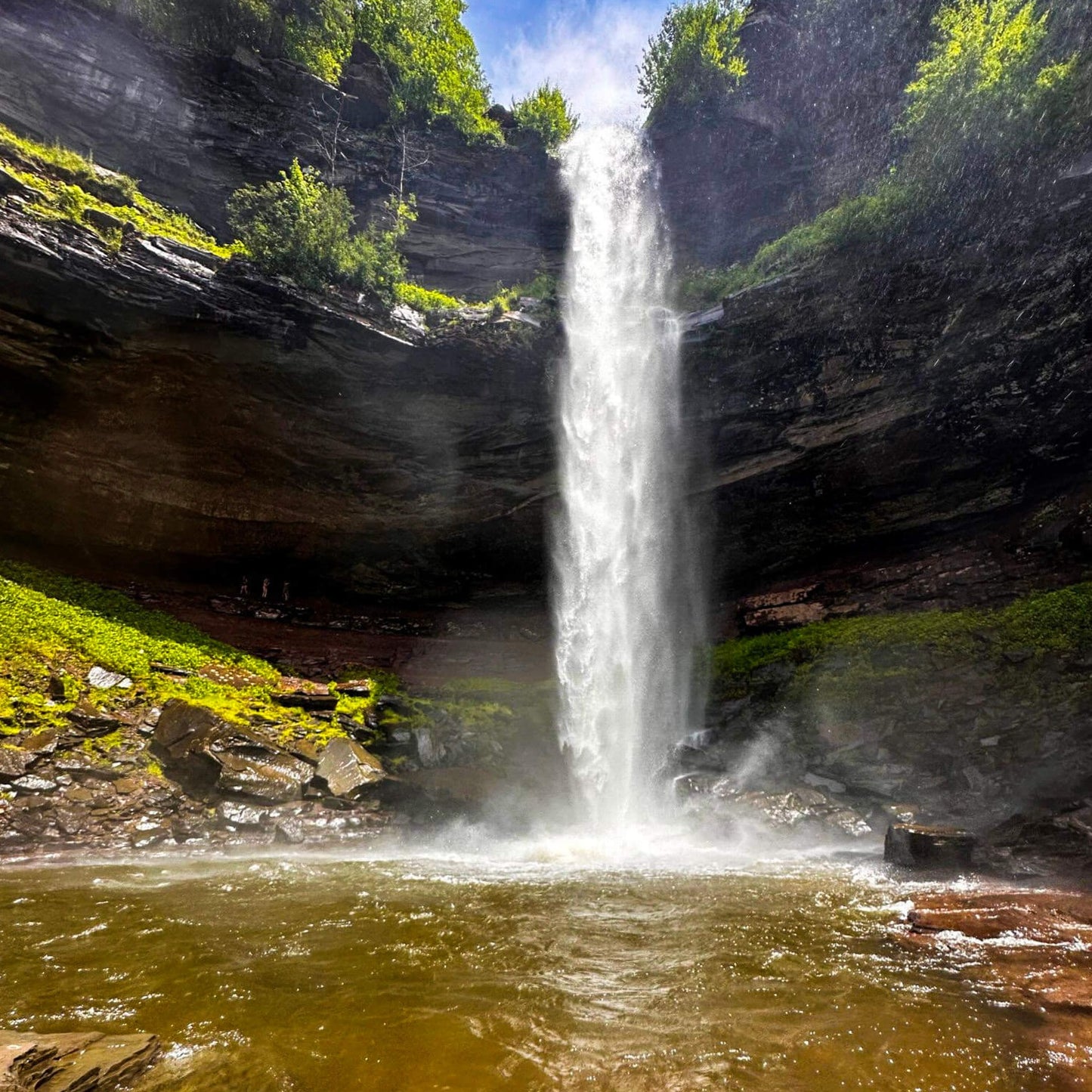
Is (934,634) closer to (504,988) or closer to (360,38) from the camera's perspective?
(504,988)

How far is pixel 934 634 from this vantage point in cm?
1260

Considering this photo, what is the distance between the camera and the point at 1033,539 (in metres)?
13.0

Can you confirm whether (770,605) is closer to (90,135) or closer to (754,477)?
(754,477)

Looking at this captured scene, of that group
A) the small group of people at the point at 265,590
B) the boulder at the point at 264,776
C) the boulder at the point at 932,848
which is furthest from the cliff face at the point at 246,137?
the boulder at the point at 932,848

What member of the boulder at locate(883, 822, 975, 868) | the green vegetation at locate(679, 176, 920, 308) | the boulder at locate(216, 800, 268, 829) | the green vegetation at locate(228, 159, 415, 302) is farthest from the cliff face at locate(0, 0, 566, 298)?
the boulder at locate(883, 822, 975, 868)

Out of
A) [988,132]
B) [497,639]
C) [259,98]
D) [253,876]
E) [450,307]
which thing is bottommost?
[253,876]

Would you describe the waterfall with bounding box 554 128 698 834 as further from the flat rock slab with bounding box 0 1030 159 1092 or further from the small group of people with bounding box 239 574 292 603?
the flat rock slab with bounding box 0 1030 159 1092

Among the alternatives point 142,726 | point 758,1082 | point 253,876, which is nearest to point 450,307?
point 142,726

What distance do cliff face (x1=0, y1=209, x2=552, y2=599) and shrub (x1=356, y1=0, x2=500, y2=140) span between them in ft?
42.9

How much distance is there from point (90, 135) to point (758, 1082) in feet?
72.6

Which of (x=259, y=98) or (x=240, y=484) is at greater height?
(x=259, y=98)

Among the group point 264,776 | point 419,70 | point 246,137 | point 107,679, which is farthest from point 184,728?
point 419,70

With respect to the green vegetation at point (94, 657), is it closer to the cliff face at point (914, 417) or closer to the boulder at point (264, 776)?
the boulder at point (264, 776)

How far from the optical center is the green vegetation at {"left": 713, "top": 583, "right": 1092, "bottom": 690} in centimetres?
1126
